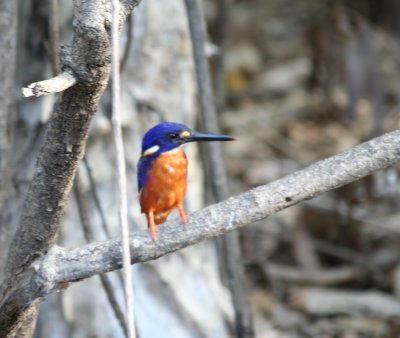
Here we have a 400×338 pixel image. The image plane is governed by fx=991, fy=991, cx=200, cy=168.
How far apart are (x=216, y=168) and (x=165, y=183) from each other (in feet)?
3.54

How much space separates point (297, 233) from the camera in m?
5.18

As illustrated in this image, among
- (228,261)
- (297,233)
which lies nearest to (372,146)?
(228,261)

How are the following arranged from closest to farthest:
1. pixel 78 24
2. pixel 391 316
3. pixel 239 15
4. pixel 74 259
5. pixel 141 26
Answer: pixel 78 24 < pixel 74 259 < pixel 141 26 < pixel 391 316 < pixel 239 15

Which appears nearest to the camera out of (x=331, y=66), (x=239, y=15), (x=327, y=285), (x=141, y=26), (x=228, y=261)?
Result: (x=228, y=261)

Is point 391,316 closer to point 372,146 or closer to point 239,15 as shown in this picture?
point 372,146

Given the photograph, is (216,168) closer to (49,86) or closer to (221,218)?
(221,218)

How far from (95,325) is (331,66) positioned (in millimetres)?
2556

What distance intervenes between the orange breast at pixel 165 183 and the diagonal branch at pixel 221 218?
0.24 meters

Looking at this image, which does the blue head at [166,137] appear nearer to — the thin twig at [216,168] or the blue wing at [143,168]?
the blue wing at [143,168]

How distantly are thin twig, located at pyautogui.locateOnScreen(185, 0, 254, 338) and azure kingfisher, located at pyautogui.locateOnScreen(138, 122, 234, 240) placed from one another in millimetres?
930

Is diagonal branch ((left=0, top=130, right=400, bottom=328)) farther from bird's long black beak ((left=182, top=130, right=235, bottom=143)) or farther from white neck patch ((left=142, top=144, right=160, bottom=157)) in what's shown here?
white neck patch ((left=142, top=144, right=160, bottom=157))

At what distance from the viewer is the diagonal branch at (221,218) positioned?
237cm

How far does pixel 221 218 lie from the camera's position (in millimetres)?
2365

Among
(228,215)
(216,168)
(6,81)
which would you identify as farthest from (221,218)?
(216,168)
